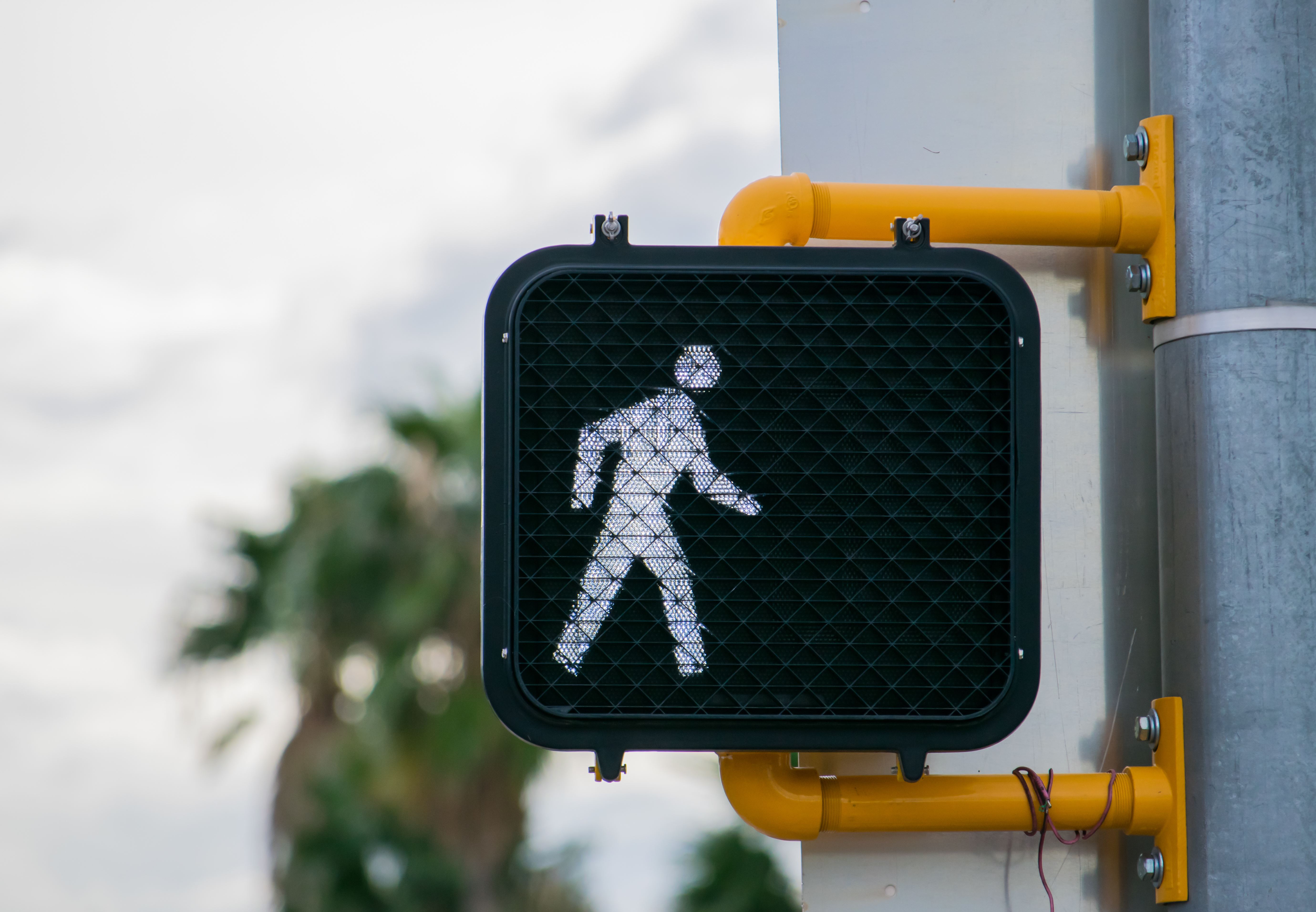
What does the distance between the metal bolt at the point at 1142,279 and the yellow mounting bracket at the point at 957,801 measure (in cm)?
53

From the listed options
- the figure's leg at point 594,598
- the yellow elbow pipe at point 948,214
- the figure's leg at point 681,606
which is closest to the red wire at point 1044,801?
the figure's leg at point 681,606

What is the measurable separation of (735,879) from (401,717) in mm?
3493

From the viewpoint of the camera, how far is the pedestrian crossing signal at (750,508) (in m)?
1.42

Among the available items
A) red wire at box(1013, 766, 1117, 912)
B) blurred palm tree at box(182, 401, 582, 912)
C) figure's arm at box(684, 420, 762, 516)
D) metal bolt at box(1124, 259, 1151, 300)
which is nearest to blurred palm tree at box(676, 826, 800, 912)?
blurred palm tree at box(182, 401, 582, 912)

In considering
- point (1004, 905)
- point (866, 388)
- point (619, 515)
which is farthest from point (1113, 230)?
point (1004, 905)

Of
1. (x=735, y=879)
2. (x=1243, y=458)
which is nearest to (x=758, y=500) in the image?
(x=1243, y=458)

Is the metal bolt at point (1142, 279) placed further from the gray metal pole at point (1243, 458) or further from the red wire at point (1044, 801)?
the red wire at point (1044, 801)

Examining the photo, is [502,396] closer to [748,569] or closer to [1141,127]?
[748,569]

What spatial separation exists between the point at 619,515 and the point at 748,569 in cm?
16

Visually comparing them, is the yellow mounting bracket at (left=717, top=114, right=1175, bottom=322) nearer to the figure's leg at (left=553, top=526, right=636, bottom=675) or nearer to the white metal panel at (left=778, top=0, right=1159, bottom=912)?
the white metal panel at (left=778, top=0, right=1159, bottom=912)

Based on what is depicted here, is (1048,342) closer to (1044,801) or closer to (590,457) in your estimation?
(1044,801)

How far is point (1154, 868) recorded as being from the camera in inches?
63.0

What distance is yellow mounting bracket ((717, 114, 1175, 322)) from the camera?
5.43 ft

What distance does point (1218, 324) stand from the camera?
63.0 inches
